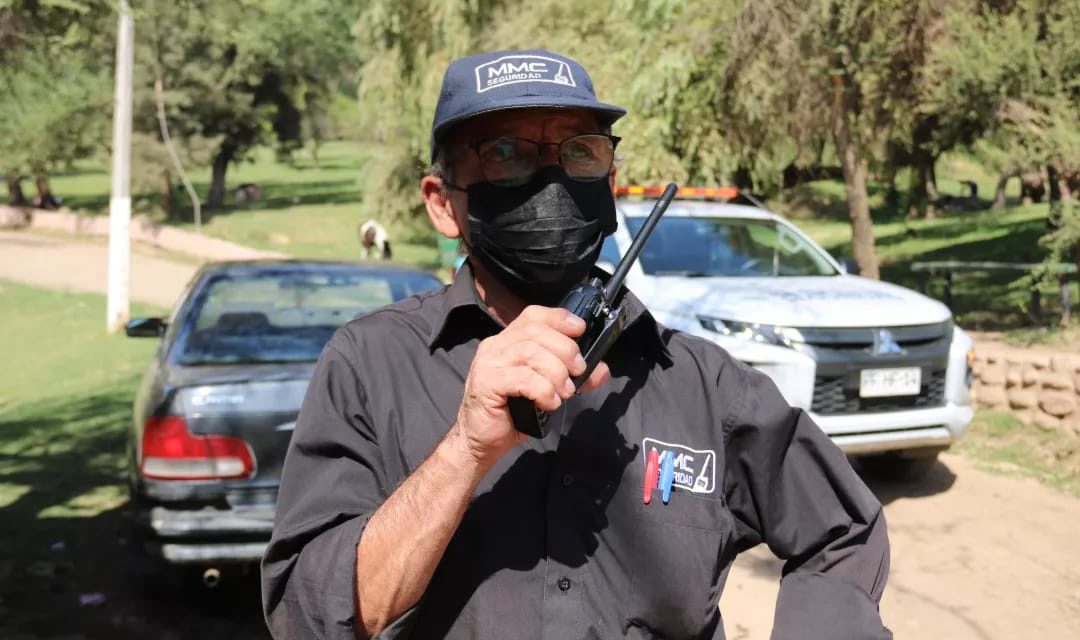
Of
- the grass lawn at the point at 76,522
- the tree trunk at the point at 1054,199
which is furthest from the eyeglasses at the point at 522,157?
the tree trunk at the point at 1054,199

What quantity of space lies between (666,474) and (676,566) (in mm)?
144

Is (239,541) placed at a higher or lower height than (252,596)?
higher

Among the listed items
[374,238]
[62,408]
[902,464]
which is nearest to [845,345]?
[902,464]

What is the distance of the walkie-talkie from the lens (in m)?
1.37

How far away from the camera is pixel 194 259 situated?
28.4 m

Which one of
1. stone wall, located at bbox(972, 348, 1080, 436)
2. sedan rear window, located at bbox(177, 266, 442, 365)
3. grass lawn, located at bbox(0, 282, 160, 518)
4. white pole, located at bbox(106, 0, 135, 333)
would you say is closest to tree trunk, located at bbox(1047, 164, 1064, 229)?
stone wall, located at bbox(972, 348, 1080, 436)

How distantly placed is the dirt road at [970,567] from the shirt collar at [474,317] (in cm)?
333

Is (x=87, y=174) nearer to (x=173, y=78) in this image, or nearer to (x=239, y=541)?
(x=173, y=78)

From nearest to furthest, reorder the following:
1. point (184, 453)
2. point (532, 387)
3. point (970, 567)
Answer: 1. point (532, 387)
2. point (184, 453)
3. point (970, 567)

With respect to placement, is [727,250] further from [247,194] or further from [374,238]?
[247,194]

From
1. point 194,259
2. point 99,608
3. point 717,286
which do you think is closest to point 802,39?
point 717,286

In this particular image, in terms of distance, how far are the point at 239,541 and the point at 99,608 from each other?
100 cm

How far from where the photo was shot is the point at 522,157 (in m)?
1.82

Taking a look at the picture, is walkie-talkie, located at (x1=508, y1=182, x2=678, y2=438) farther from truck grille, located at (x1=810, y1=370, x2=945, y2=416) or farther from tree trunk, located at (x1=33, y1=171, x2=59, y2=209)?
tree trunk, located at (x1=33, y1=171, x2=59, y2=209)
